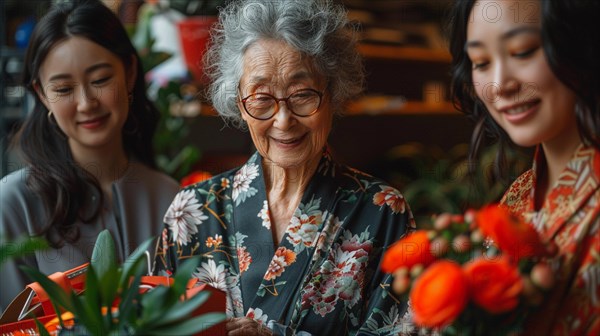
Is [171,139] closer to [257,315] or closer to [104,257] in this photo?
[257,315]

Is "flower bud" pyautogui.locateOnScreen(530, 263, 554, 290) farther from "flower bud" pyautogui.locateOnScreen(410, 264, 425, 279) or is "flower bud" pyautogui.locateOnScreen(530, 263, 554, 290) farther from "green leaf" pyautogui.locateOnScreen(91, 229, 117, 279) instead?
"green leaf" pyautogui.locateOnScreen(91, 229, 117, 279)

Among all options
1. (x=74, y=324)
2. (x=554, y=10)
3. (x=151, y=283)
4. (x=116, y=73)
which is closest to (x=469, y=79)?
(x=554, y=10)

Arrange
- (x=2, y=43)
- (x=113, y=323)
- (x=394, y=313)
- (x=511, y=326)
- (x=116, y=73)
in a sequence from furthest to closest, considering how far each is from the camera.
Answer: (x=2, y=43)
(x=116, y=73)
(x=394, y=313)
(x=113, y=323)
(x=511, y=326)

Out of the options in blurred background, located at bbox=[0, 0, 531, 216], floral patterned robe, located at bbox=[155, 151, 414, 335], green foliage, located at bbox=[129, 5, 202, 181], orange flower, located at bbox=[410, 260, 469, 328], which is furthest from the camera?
blurred background, located at bbox=[0, 0, 531, 216]

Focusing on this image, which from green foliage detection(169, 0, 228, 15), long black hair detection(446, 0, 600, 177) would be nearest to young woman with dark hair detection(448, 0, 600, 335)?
long black hair detection(446, 0, 600, 177)

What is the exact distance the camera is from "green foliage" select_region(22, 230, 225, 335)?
106 centimetres

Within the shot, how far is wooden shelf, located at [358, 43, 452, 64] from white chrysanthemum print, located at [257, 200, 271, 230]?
2968 mm

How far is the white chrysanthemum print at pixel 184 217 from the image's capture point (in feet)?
5.25

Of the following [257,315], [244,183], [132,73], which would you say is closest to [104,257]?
[257,315]

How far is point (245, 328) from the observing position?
52.2 inches

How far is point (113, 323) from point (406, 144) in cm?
384

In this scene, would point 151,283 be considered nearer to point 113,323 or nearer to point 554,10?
point 113,323

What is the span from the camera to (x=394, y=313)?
1446mm

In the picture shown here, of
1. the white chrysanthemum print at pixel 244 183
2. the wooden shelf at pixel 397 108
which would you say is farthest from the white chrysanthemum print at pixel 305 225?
the wooden shelf at pixel 397 108
